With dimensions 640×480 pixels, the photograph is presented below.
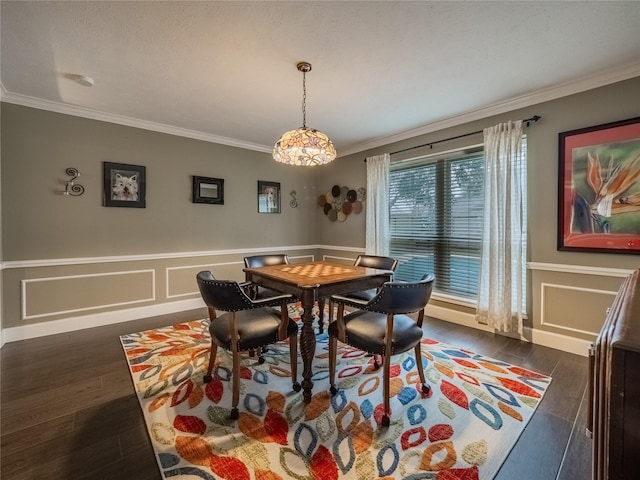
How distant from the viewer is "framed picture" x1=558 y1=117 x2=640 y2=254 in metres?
2.35

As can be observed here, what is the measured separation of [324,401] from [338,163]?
3.98m

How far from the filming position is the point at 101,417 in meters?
1.76

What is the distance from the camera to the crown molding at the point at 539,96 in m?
2.38

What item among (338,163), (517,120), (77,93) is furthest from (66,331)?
(517,120)

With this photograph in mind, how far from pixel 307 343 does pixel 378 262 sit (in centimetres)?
147

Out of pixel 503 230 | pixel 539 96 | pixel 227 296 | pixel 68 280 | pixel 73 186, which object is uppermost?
pixel 539 96

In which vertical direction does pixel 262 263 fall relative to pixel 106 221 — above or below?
below

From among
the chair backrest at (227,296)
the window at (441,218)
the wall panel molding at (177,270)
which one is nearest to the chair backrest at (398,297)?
the chair backrest at (227,296)

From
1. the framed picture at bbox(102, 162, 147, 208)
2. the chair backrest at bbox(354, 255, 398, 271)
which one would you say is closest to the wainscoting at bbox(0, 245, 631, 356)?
the framed picture at bbox(102, 162, 147, 208)

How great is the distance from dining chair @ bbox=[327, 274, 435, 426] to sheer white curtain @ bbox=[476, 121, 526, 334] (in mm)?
1532

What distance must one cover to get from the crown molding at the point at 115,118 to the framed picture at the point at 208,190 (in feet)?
1.94

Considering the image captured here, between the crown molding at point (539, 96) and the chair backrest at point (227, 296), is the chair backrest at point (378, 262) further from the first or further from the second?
the crown molding at point (539, 96)

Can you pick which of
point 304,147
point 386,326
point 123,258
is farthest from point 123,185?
point 386,326

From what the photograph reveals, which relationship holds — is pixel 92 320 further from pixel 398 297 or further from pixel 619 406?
pixel 619 406
